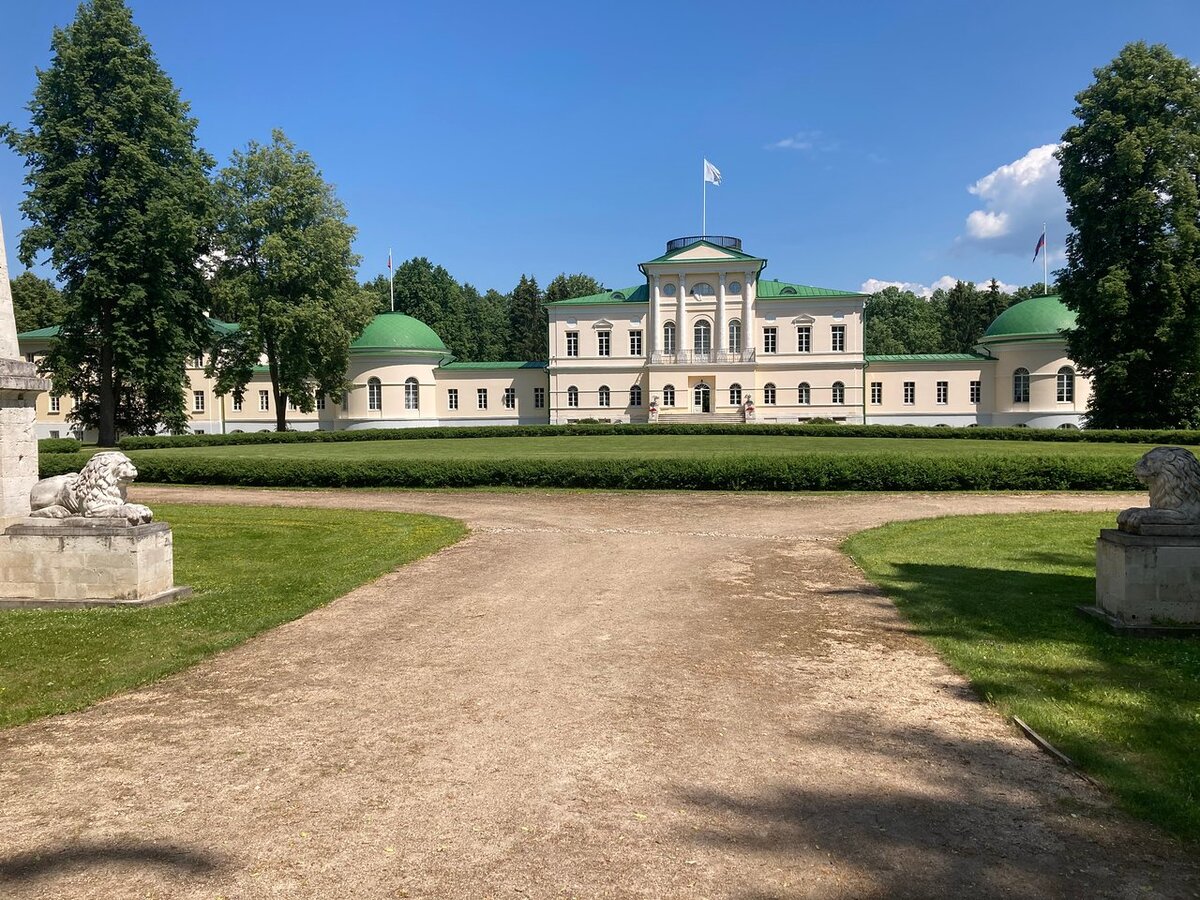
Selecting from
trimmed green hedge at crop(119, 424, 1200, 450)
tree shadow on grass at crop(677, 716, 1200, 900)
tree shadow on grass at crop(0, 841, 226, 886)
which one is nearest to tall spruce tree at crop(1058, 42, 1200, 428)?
trimmed green hedge at crop(119, 424, 1200, 450)

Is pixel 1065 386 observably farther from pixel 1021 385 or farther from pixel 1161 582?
pixel 1161 582

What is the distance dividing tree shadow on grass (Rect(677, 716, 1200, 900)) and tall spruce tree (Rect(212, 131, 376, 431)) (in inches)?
1566

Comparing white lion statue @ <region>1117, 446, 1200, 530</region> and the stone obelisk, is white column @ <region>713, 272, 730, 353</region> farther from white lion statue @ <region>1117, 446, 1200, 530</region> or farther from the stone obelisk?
the stone obelisk

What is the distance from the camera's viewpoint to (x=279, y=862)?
338cm

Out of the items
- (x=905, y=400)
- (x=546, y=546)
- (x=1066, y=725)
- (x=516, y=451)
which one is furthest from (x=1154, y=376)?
(x=1066, y=725)

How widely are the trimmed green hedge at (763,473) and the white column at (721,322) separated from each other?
117 feet

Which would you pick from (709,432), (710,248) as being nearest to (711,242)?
(710,248)

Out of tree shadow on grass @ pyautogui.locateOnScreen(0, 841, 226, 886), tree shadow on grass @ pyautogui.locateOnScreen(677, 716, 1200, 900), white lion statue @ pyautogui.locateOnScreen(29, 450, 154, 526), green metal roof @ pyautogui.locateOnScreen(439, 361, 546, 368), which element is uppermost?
green metal roof @ pyautogui.locateOnScreen(439, 361, 546, 368)

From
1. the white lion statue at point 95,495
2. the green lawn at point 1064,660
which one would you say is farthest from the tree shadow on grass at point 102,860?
the white lion statue at point 95,495

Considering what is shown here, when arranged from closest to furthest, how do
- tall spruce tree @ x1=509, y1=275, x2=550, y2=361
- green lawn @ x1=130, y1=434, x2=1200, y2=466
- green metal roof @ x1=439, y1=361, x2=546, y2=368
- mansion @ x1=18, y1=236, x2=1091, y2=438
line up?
green lawn @ x1=130, y1=434, x2=1200, y2=466
mansion @ x1=18, y1=236, x2=1091, y2=438
green metal roof @ x1=439, y1=361, x2=546, y2=368
tall spruce tree @ x1=509, y1=275, x2=550, y2=361

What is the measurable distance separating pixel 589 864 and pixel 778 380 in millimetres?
53537

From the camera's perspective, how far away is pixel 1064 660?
615cm

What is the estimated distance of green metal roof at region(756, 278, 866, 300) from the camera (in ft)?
178

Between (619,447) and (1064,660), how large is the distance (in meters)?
24.9
